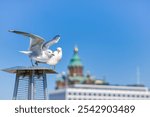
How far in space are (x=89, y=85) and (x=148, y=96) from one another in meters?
15.0

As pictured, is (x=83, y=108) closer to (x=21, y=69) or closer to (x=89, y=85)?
(x=21, y=69)

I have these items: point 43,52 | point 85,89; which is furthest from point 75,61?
point 43,52

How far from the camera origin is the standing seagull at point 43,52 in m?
37.4

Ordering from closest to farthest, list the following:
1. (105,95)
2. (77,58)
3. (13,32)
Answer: (13,32), (105,95), (77,58)

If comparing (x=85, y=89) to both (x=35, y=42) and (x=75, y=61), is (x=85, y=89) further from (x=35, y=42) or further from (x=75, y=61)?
(x=35, y=42)

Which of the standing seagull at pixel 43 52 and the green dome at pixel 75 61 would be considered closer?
the standing seagull at pixel 43 52

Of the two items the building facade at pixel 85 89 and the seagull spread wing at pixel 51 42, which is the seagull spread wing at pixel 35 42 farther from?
the building facade at pixel 85 89

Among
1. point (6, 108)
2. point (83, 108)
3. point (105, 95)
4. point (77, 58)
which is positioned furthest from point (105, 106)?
point (77, 58)

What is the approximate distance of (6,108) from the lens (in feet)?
109

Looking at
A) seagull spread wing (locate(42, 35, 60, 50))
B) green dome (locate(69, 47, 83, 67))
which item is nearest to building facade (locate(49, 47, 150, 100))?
green dome (locate(69, 47, 83, 67))

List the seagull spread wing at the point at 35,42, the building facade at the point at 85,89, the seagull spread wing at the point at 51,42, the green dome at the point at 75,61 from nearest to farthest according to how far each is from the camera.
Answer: the seagull spread wing at the point at 35,42 < the seagull spread wing at the point at 51,42 < the building facade at the point at 85,89 < the green dome at the point at 75,61

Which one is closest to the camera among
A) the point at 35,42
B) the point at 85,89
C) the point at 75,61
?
the point at 35,42

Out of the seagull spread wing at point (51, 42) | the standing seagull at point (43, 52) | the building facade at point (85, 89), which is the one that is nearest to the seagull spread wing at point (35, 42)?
the standing seagull at point (43, 52)

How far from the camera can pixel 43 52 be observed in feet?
124
